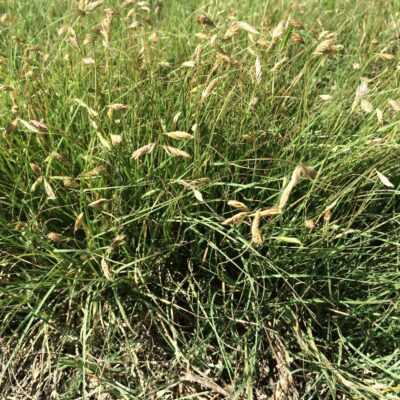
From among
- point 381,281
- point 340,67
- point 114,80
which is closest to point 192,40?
point 114,80

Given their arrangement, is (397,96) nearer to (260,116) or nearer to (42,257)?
(260,116)

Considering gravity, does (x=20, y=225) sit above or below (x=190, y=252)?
above

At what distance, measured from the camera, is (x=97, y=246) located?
173 cm

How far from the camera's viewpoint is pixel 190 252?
1.79 meters

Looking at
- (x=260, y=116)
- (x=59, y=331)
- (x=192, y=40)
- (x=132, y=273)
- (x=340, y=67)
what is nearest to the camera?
(x=59, y=331)

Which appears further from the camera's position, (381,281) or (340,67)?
(340,67)

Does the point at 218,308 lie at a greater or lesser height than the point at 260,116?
lesser

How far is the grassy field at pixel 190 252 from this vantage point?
1.65 meters

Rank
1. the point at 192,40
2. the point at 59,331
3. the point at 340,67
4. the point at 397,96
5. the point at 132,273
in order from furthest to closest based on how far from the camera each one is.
→ the point at 340,67, the point at 192,40, the point at 397,96, the point at 132,273, the point at 59,331

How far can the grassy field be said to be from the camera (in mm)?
1652

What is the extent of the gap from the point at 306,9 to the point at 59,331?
6.70ft

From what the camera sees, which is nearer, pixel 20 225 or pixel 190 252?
pixel 20 225

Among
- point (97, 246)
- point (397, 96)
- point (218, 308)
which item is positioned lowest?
point (218, 308)

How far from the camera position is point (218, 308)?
1.71 m
